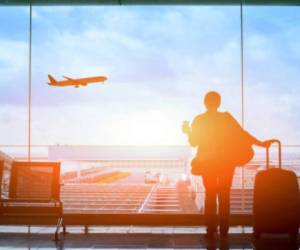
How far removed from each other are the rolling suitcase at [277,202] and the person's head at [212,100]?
23.4 inches

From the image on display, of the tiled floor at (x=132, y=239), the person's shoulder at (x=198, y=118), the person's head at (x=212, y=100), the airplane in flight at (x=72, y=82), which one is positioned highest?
the airplane in flight at (x=72, y=82)

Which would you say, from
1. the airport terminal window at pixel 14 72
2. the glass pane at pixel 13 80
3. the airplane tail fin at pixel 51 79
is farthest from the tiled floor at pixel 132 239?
the airplane tail fin at pixel 51 79

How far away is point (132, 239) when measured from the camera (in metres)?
3.90

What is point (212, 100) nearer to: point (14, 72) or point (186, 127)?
point (186, 127)

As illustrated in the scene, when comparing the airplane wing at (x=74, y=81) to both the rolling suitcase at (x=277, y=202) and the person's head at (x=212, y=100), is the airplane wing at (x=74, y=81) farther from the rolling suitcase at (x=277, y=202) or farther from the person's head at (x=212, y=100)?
the rolling suitcase at (x=277, y=202)

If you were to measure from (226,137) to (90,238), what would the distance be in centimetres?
150

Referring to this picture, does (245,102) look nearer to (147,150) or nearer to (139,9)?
(147,150)

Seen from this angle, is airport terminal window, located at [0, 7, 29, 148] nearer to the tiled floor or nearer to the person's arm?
the tiled floor

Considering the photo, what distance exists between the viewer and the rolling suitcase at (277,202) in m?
3.56

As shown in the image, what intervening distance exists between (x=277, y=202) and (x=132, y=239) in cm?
127

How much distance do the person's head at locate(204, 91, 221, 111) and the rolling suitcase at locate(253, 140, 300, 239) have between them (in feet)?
1.95

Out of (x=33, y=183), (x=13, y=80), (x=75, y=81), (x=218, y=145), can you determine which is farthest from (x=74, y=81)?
(x=218, y=145)

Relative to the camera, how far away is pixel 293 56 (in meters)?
4.65

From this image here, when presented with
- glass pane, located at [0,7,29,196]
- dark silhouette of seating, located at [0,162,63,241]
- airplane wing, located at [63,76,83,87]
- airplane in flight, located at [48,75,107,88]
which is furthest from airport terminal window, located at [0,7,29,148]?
airplane wing, located at [63,76,83,87]
